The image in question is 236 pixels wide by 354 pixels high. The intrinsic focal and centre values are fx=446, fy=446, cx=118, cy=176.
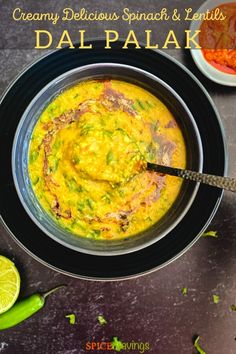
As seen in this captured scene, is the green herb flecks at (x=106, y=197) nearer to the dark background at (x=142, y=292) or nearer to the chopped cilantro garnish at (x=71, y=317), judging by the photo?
the dark background at (x=142, y=292)

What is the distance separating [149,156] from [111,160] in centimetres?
26

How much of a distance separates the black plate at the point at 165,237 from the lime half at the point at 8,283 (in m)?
0.19

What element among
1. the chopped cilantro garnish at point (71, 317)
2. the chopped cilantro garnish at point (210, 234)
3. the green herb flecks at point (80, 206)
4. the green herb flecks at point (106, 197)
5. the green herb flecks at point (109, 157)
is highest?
the green herb flecks at point (109, 157)

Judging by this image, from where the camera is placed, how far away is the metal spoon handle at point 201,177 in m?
1.88

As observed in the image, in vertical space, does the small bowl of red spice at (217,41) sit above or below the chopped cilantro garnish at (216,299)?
above

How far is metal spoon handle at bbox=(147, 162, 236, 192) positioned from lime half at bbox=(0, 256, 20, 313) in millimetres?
949

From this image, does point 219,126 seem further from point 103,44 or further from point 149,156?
point 103,44

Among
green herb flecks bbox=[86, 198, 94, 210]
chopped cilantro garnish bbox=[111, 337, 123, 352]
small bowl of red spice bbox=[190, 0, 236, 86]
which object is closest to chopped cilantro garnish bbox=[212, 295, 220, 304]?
chopped cilantro garnish bbox=[111, 337, 123, 352]

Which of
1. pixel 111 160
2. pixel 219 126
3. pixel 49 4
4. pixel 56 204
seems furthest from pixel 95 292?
pixel 49 4

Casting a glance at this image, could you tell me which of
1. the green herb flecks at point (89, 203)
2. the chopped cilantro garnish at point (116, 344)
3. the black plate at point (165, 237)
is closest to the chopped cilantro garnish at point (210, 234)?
the black plate at point (165, 237)

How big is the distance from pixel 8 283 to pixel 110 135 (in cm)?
100

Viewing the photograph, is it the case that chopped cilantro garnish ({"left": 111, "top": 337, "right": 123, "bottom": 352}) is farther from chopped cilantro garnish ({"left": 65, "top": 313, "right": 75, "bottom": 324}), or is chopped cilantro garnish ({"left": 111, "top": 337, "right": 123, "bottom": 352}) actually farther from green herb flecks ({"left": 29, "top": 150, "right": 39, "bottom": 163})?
green herb flecks ({"left": 29, "top": 150, "right": 39, "bottom": 163})

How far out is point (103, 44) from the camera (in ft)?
7.77

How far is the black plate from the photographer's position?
237cm
